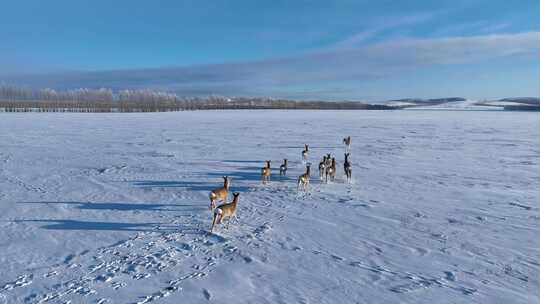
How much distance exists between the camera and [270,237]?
808 cm

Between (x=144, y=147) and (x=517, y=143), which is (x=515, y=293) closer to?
(x=144, y=147)

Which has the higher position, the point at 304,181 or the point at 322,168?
the point at 322,168

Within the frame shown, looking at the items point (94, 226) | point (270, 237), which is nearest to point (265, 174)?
point (270, 237)

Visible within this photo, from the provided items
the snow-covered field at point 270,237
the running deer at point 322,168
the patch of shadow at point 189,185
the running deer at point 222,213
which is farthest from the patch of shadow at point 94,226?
the running deer at point 322,168

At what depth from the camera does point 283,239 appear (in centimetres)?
800

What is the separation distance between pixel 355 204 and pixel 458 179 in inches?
214

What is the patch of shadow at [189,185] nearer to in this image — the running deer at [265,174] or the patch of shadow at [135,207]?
the running deer at [265,174]

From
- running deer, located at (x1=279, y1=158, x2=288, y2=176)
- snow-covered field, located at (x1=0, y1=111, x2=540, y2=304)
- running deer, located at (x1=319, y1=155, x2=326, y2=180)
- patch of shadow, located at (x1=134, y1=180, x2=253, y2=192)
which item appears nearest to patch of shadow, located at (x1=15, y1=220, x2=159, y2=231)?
snow-covered field, located at (x1=0, y1=111, x2=540, y2=304)

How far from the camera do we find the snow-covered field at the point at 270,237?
5.92 m

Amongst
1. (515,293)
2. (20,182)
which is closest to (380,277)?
(515,293)

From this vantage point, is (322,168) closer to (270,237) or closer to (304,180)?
(304,180)

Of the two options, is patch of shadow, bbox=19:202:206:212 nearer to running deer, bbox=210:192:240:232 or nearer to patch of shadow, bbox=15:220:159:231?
patch of shadow, bbox=15:220:159:231

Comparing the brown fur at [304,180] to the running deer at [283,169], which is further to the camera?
the running deer at [283,169]

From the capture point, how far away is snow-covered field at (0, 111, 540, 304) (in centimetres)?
592
